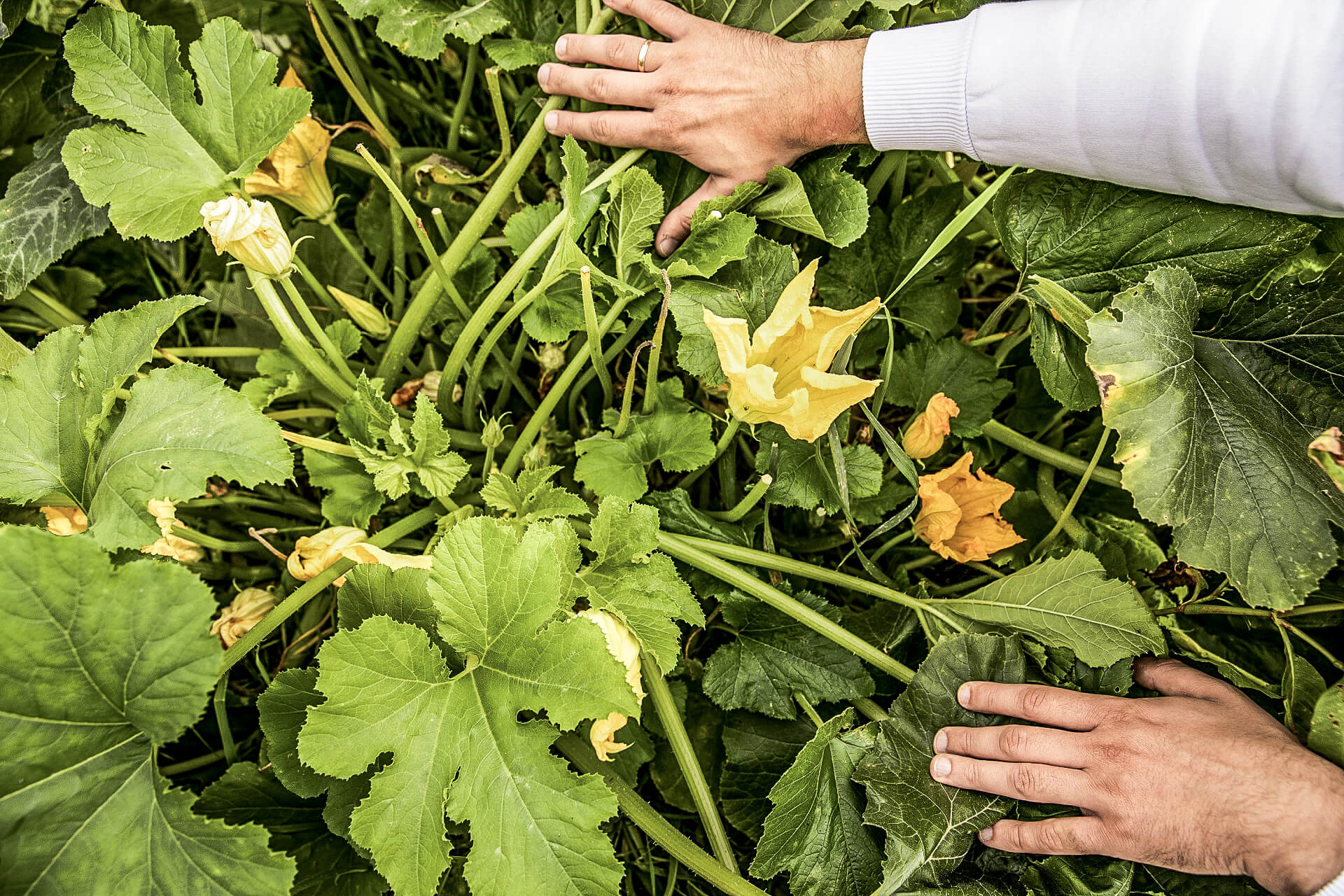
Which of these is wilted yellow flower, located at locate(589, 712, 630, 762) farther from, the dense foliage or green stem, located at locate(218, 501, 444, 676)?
green stem, located at locate(218, 501, 444, 676)

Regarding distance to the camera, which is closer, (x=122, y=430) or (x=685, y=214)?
(x=122, y=430)

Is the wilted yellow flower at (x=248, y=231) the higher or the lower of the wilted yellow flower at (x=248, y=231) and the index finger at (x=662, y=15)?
the lower

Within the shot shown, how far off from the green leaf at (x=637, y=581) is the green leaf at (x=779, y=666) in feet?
0.74

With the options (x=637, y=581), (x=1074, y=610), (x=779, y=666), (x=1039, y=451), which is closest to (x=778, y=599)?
(x=779, y=666)

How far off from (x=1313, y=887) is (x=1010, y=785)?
393 millimetres

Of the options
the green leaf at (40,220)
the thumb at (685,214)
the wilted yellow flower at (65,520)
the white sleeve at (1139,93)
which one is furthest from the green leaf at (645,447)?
the green leaf at (40,220)

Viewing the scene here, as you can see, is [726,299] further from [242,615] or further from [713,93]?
[242,615]

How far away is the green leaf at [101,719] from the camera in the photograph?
3.15 ft

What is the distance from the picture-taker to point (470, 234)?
57.9 inches

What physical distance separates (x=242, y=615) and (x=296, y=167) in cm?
80

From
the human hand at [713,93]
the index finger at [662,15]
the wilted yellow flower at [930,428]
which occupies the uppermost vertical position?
the index finger at [662,15]

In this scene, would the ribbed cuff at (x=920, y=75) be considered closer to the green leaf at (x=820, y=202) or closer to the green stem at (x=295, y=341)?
the green leaf at (x=820, y=202)

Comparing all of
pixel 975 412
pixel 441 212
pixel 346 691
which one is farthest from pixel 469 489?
pixel 975 412

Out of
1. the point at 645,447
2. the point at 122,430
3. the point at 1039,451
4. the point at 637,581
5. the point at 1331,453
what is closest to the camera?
the point at 1331,453
